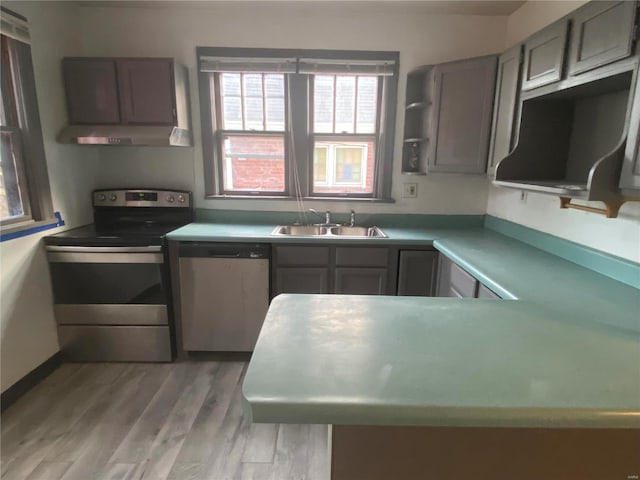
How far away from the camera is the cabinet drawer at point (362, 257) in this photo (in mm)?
2422

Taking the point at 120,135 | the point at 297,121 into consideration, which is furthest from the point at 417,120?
the point at 120,135

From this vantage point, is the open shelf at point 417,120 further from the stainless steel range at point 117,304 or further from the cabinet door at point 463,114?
the stainless steel range at point 117,304

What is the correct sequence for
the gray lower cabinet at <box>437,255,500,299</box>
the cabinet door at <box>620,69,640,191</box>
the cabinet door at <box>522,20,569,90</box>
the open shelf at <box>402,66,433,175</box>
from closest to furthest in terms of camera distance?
the cabinet door at <box>620,69,640,191</box>
the cabinet door at <box>522,20,569,90</box>
the gray lower cabinet at <box>437,255,500,299</box>
the open shelf at <box>402,66,433,175</box>

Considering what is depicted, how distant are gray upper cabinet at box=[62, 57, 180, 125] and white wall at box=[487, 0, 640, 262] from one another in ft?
8.05

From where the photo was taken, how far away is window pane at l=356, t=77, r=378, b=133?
2.82 meters

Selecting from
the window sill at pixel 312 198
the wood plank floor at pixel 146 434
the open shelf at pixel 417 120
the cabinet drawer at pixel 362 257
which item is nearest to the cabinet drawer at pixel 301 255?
the cabinet drawer at pixel 362 257

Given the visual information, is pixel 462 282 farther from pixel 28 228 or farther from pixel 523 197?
pixel 28 228

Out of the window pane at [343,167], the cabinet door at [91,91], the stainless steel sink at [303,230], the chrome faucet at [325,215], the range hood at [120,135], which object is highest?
the cabinet door at [91,91]

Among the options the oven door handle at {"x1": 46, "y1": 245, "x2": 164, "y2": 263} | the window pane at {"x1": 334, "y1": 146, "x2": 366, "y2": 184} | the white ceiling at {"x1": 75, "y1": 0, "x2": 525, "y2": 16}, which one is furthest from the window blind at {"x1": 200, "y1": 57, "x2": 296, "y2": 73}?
the oven door handle at {"x1": 46, "y1": 245, "x2": 164, "y2": 263}

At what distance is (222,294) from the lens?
2.46 m

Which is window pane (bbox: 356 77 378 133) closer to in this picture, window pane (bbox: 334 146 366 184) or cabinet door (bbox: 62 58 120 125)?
window pane (bbox: 334 146 366 184)

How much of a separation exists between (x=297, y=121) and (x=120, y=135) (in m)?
1.28

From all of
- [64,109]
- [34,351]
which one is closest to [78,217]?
[64,109]

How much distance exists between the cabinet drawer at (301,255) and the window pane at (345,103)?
1.09 meters
